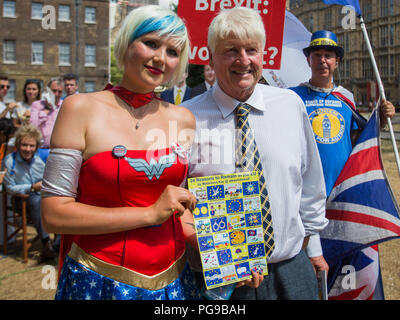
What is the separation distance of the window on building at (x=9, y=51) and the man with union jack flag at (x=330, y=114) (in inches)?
1210

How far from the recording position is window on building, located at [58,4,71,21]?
28522 mm

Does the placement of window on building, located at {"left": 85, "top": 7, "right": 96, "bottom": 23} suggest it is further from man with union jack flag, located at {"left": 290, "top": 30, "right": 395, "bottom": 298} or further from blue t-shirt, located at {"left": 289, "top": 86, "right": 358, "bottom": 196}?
blue t-shirt, located at {"left": 289, "top": 86, "right": 358, "bottom": 196}

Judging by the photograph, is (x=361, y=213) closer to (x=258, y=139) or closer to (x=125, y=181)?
(x=258, y=139)

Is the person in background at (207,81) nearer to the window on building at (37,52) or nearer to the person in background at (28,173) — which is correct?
the person in background at (28,173)

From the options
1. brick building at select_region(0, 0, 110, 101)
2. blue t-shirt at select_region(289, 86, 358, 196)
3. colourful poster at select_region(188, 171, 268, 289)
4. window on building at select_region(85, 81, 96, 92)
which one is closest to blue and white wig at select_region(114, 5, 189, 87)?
colourful poster at select_region(188, 171, 268, 289)

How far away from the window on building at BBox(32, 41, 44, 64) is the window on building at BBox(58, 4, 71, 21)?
2712mm

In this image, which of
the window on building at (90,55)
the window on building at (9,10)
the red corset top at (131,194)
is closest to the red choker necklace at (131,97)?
the red corset top at (131,194)

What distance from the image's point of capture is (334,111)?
302 cm

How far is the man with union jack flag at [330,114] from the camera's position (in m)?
2.90

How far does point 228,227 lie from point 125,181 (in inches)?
18.9

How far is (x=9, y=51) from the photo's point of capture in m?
28.6

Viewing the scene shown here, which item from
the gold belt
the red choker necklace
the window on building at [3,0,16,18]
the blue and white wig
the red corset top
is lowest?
the gold belt
